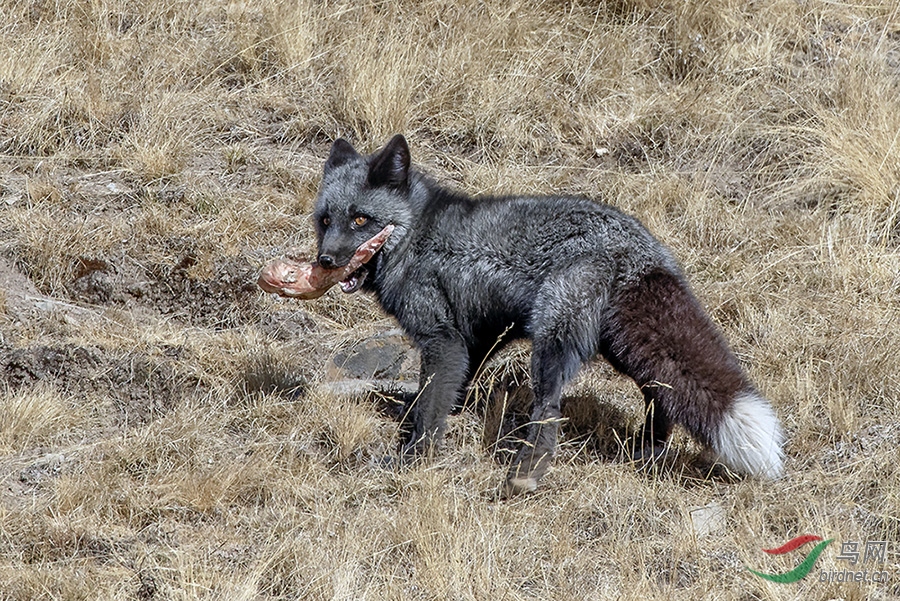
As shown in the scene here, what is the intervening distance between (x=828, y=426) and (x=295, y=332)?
363cm

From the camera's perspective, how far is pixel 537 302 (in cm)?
568

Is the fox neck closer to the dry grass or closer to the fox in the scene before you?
the fox

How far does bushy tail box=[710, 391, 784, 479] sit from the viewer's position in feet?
17.2

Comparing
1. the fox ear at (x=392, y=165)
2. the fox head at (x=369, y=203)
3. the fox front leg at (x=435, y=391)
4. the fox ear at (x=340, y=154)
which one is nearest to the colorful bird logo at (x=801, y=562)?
the fox front leg at (x=435, y=391)

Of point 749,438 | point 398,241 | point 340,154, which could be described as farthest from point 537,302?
point 340,154

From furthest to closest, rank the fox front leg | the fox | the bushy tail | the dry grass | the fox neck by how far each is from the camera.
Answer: the fox neck, the fox front leg, the fox, the bushy tail, the dry grass

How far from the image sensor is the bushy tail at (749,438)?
17.2ft

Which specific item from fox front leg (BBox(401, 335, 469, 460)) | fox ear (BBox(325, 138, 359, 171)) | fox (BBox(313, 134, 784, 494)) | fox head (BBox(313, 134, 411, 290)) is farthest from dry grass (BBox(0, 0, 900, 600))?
fox ear (BBox(325, 138, 359, 171))

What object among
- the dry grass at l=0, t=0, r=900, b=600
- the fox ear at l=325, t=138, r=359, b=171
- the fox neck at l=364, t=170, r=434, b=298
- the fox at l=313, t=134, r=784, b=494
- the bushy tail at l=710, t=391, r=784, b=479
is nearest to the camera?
the dry grass at l=0, t=0, r=900, b=600

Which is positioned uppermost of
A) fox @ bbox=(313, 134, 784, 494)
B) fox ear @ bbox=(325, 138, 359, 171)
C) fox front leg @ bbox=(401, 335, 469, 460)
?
fox ear @ bbox=(325, 138, 359, 171)

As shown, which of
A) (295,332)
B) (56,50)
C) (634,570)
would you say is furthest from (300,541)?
(56,50)

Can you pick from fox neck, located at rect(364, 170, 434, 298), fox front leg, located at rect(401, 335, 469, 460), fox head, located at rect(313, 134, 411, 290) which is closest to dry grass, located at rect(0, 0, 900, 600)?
fox front leg, located at rect(401, 335, 469, 460)

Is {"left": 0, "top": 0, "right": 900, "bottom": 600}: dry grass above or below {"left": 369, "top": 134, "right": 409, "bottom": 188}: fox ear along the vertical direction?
below

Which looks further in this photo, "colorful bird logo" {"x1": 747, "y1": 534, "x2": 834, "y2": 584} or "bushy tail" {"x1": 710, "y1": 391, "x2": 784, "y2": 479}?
"bushy tail" {"x1": 710, "y1": 391, "x2": 784, "y2": 479}
